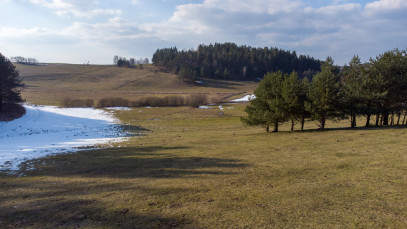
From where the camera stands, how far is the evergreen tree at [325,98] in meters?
25.8

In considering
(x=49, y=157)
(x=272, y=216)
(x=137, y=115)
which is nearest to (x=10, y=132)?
(x=49, y=157)

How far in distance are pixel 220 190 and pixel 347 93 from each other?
22408 mm

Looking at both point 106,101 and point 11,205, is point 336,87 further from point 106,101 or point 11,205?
point 106,101

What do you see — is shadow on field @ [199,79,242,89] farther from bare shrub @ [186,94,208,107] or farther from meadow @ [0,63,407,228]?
meadow @ [0,63,407,228]

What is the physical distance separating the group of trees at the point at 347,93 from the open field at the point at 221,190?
9455mm

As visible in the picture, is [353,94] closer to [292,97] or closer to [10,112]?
[292,97]

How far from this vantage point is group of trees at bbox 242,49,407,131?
2616 cm

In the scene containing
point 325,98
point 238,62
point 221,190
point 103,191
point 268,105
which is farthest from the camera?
point 238,62

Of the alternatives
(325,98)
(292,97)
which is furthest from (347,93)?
(292,97)

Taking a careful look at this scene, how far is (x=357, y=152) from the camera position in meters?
15.8

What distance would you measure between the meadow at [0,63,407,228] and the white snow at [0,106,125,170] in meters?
4.36

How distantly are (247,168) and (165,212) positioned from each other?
649cm

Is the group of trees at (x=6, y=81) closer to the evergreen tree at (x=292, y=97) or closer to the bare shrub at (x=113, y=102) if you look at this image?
the bare shrub at (x=113, y=102)

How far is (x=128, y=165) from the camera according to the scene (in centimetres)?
1591
